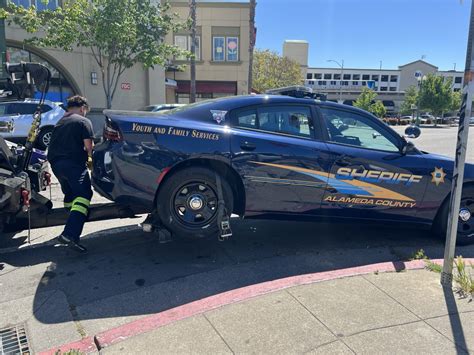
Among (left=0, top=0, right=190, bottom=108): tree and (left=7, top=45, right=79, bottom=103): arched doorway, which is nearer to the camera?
(left=0, top=0, right=190, bottom=108): tree

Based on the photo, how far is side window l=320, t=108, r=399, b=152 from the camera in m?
4.43

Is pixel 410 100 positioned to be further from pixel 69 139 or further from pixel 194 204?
pixel 69 139

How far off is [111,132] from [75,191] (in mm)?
861

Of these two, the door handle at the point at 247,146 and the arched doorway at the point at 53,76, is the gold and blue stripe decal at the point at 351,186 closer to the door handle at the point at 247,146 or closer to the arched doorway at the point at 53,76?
the door handle at the point at 247,146

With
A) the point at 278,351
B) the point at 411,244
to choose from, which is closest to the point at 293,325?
the point at 278,351

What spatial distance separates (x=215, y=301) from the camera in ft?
10.7

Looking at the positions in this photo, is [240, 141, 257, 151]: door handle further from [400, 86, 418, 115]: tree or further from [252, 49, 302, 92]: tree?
[400, 86, 418, 115]: tree

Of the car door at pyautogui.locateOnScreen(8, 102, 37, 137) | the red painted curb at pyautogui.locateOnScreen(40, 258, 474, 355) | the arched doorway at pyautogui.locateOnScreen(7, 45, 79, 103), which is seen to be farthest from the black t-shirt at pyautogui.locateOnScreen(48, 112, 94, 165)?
the arched doorway at pyautogui.locateOnScreen(7, 45, 79, 103)

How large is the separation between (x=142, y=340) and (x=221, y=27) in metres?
27.3

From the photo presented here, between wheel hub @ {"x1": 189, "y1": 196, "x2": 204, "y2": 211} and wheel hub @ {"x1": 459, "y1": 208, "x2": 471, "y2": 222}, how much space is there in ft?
10.4

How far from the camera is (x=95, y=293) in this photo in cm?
354

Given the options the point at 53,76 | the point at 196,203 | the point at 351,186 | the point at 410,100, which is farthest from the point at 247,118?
the point at 410,100

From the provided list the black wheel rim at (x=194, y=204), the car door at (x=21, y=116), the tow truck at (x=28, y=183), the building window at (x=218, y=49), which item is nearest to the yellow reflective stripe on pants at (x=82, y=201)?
the tow truck at (x=28, y=183)

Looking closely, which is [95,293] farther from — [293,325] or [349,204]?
[349,204]
